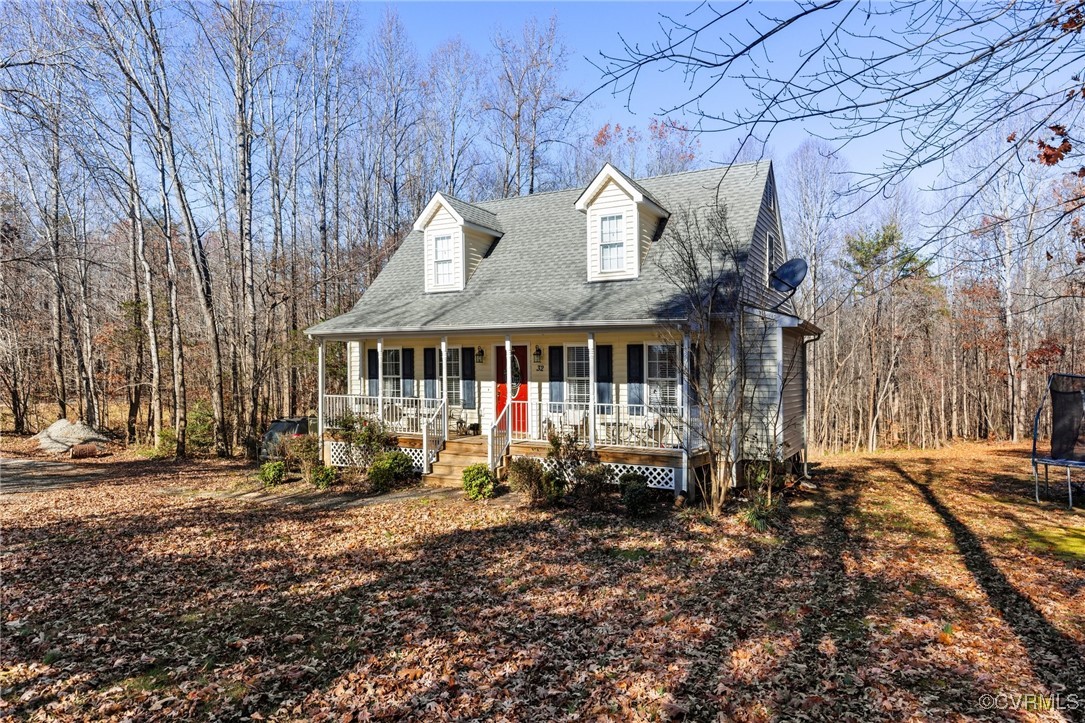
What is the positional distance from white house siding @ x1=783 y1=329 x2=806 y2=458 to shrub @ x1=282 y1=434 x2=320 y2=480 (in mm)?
10908

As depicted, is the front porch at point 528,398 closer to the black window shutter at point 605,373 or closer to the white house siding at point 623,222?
the black window shutter at point 605,373

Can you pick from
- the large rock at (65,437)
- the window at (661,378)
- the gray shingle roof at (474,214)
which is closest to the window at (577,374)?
the window at (661,378)

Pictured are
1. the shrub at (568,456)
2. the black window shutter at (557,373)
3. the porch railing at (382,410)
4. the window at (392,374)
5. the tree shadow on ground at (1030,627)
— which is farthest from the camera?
the window at (392,374)

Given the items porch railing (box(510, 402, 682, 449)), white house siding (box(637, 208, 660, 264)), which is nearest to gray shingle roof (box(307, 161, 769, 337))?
white house siding (box(637, 208, 660, 264))

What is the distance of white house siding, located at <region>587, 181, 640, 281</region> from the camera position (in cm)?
1307

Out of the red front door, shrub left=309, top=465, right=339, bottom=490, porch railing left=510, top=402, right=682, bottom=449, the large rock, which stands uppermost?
the red front door

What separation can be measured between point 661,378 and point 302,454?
867cm

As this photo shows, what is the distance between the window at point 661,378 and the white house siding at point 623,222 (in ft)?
6.38

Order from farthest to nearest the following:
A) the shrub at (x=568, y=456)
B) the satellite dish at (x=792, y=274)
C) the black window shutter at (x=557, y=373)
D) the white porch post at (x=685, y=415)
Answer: the black window shutter at (x=557, y=373) < the satellite dish at (x=792, y=274) < the shrub at (x=568, y=456) < the white porch post at (x=685, y=415)

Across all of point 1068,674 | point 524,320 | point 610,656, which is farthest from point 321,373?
point 1068,674

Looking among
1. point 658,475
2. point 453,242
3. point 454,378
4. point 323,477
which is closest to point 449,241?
point 453,242

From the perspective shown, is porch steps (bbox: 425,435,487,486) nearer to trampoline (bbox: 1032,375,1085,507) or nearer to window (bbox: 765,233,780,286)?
window (bbox: 765,233,780,286)

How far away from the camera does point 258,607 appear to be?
248 inches

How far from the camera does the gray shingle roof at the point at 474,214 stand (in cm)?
1502
